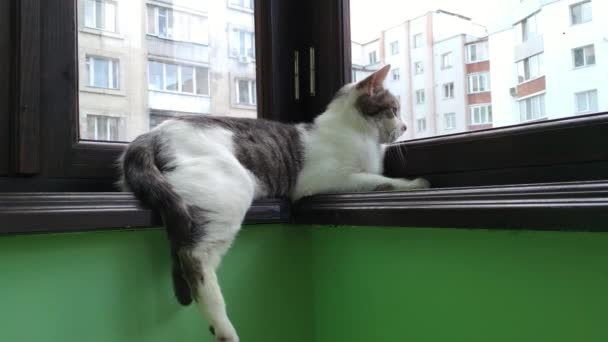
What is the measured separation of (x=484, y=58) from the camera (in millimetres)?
1151

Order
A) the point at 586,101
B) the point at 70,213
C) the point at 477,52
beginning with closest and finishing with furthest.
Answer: the point at 70,213, the point at 586,101, the point at 477,52

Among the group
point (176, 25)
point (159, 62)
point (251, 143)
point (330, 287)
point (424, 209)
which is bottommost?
point (330, 287)

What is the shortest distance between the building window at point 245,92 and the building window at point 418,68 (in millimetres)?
463

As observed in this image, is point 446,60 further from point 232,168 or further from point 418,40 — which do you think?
point 232,168

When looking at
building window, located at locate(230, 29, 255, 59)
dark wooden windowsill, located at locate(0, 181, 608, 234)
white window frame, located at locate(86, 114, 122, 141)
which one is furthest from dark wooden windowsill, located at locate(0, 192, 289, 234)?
building window, located at locate(230, 29, 255, 59)

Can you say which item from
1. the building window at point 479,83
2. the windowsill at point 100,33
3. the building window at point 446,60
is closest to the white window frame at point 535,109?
the building window at point 479,83

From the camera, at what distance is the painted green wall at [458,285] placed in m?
0.73

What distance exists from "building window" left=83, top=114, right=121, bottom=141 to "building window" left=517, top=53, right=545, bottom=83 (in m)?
0.92

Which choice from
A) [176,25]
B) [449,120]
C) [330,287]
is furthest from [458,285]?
[176,25]

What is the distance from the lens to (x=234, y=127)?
1.18 m

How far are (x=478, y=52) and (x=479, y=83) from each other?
7 centimetres

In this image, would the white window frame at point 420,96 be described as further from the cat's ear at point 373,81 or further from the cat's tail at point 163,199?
the cat's tail at point 163,199

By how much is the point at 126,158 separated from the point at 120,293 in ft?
0.87

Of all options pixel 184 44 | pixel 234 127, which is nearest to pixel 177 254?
pixel 234 127
